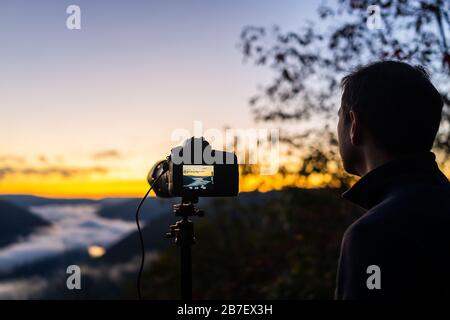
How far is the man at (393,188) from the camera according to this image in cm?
105

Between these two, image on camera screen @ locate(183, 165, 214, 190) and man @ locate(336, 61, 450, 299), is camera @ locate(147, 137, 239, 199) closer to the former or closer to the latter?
image on camera screen @ locate(183, 165, 214, 190)

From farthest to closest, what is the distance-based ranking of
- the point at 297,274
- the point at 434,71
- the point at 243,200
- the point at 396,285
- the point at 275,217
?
1. the point at 243,200
2. the point at 275,217
3. the point at 297,274
4. the point at 434,71
5. the point at 396,285

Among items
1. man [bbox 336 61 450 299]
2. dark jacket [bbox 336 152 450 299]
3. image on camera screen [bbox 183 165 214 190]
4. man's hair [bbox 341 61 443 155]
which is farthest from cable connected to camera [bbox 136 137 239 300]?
dark jacket [bbox 336 152 450 299]

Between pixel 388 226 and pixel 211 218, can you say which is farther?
pixel 211 218

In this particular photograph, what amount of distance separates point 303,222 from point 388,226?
5462 millimetres

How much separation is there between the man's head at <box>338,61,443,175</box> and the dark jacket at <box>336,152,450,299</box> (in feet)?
0.69

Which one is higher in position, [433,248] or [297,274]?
[433,248]

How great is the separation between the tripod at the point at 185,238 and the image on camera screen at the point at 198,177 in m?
0.08

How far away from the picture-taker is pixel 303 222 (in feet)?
21.1

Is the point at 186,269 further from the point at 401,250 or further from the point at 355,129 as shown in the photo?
the point at 401,250

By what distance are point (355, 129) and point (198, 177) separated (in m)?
1.09

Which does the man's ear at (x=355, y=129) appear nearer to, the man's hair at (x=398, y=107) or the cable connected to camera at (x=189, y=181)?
the man's hair at (x=398, y=107)
